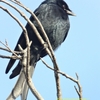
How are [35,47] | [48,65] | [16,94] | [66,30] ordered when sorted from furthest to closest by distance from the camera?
[66,30] → [35,47] → [16,94] → [48,65]

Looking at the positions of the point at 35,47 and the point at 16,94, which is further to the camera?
the point at 35,47

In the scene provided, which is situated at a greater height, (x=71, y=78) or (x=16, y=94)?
(x=71, y=78)

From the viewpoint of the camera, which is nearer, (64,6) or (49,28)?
(49,28)

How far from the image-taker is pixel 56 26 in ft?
14.1

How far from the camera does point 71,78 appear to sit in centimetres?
218

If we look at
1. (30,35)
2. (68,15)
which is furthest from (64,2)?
(30,35)

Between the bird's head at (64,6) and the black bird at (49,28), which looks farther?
the bird's head at (64,6)

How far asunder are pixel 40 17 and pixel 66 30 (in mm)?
413

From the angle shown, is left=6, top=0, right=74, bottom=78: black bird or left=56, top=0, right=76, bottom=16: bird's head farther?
left=56, top=0, right=76, bottom=16: bird's head

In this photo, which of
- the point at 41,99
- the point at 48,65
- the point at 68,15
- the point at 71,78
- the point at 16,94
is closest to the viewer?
the point at 41,99

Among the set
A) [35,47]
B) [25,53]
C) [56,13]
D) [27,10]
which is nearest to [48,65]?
[25,53]

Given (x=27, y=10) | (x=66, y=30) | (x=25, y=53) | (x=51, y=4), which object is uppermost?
(x=27, y=10)

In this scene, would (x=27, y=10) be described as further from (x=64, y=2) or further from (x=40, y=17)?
(x=64, y=2)

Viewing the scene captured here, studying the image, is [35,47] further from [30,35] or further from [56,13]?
[56,13]
